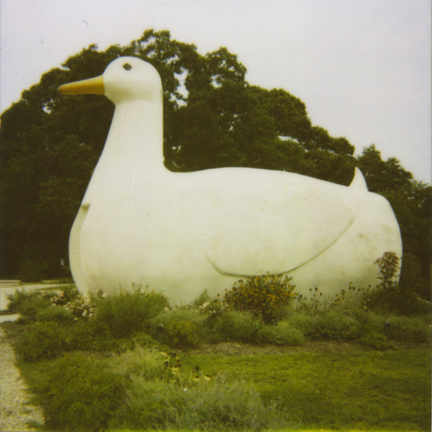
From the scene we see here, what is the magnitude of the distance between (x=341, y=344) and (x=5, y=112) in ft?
53.9

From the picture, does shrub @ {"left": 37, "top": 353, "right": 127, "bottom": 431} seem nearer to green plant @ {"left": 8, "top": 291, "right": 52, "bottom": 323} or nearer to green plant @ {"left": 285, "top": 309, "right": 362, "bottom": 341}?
green plant @ {"left": 285, "top": 309, "right": 362, "bottom": 341}

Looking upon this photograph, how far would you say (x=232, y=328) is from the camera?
5781 mm

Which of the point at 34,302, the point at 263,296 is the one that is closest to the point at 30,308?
the point at 34,302

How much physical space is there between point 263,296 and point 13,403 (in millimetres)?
3692

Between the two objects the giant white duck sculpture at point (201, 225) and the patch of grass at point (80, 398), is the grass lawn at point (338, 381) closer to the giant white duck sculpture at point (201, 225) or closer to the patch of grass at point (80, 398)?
the patch of grass at point (80, 398)

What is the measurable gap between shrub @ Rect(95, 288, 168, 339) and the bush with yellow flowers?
1306 mm

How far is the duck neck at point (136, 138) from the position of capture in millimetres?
7133

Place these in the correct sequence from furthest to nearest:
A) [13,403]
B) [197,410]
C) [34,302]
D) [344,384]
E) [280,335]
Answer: [34,302]
[280,335]
[344,384]
[13,403]
[197,410]

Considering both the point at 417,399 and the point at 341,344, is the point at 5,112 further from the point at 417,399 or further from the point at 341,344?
the point at 417,399

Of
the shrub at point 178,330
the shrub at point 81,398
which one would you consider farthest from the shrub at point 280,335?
the shrub at point 81,398

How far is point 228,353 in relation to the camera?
17.2 feet

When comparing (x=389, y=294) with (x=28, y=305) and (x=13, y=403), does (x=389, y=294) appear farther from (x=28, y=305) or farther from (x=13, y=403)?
(x=28, y=305)

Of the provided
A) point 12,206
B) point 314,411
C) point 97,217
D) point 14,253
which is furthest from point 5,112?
point 314,411

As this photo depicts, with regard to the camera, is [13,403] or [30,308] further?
[30,308]
